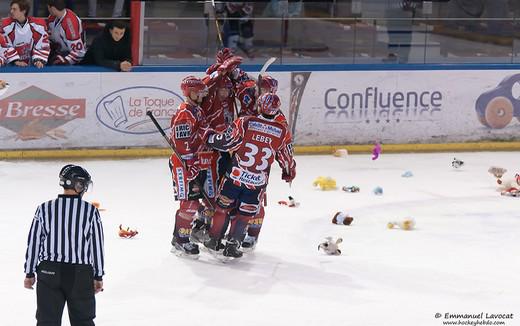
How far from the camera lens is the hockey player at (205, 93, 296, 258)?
28.3 feet

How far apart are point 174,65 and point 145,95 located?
43cm

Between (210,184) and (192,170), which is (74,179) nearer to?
(192,170)

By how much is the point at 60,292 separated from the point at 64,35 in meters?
6.11

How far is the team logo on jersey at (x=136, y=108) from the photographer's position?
39.7ft

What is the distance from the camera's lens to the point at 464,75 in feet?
43.6

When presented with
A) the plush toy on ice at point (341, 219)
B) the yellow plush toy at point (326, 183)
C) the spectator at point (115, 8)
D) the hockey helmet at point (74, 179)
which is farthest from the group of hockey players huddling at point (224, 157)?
the spectator at point (115, 8)

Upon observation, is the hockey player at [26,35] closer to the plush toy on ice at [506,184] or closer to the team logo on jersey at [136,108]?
the team logo on jersey at [136,108]

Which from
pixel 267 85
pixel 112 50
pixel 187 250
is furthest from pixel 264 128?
pixel 112 50

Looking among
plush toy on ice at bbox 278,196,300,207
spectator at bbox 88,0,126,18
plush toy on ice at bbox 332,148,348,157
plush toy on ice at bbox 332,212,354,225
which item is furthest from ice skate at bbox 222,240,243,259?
spectator at bbox 88,0,126,18

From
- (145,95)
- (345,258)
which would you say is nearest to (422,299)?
(345,258)

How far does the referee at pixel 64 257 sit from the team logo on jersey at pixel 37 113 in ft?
18.4

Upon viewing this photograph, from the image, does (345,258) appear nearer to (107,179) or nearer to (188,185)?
(188,185)

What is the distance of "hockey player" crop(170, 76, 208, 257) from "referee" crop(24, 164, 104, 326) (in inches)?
95.2

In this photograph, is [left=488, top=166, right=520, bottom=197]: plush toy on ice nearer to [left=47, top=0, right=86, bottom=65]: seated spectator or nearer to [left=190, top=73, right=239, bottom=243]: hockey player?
[left=190, top=73, right=239, bottom=243]: hockey player
